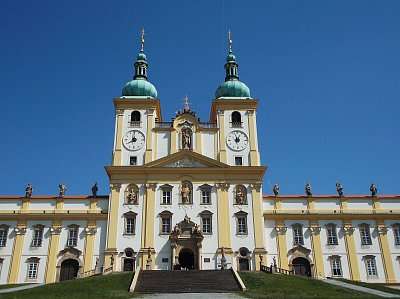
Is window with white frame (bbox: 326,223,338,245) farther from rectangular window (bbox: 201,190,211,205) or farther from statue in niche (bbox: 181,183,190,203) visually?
statue in niche (bbox: 181,183,190,203)

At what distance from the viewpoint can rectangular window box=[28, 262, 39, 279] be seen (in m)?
39.8

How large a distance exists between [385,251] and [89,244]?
27914 millimetres

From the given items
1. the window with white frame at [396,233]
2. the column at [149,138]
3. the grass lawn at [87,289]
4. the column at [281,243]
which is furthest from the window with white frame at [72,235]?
the window with white frame at [396,233]

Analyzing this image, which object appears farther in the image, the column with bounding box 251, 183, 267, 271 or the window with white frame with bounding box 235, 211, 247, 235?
the window with white frame with bounding box 235, 211, 247, 235

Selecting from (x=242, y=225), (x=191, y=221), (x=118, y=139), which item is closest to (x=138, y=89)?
(x=118, y=139)

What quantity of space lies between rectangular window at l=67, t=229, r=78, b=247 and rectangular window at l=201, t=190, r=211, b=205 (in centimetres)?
1237

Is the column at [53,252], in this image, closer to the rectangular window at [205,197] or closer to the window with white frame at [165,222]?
the window with white frame at [165,222]

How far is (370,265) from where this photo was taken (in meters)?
41.2

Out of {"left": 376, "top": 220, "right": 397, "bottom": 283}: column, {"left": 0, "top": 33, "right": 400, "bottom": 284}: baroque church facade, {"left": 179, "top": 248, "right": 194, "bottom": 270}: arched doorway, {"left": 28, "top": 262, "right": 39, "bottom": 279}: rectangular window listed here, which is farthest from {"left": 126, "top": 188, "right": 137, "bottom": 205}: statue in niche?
{"left": 376, "top": 220, "right": 397, "bottom": 283}: column

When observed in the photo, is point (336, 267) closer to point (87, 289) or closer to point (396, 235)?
point (396, 235)

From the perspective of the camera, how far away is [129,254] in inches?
1578

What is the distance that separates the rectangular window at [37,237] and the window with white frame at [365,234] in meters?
30.5

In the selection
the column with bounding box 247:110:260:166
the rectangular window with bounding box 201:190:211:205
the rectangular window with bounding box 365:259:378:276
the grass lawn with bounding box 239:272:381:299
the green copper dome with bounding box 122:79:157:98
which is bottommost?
the grass lawn with bounding box 239:272:381:299

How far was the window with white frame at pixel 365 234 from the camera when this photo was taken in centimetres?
4219
